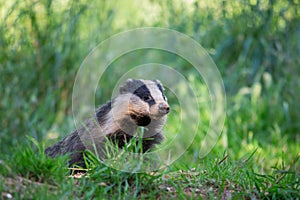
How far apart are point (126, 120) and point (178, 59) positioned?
3.24m

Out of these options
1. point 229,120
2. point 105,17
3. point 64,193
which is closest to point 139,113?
point 64,193

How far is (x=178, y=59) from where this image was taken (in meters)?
Result: 7.48

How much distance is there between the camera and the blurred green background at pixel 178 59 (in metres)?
6.52

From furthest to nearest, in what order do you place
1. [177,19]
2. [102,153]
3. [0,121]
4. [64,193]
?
[177,19]
[0,121]
[102,153]
[64,193]

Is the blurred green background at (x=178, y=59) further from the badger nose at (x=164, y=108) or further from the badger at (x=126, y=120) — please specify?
the badger nose at (x=164, y=108)

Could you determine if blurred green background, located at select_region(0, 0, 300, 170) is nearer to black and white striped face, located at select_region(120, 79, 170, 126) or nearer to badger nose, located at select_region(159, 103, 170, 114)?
black and white striped face, located at select_region(120, 79, 170, 126)

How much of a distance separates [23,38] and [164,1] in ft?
6.93

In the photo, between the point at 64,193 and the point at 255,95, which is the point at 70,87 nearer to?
the point at 255,95

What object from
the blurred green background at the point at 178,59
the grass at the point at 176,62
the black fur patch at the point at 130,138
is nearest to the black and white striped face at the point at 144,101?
the black fur patch at the point at 130,138

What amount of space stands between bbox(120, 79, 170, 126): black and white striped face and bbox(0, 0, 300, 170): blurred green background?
5.44 feet

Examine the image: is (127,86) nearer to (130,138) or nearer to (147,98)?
(147,98)

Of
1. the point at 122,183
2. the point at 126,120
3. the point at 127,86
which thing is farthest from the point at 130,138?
the point at 122,183

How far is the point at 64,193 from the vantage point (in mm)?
3215

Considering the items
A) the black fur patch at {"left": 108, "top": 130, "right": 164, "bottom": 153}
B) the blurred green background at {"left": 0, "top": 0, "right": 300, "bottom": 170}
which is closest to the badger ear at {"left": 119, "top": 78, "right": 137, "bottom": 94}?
the black fur patch at {"left": 108, "top": 130, "right": 164, "bottom": 153}
